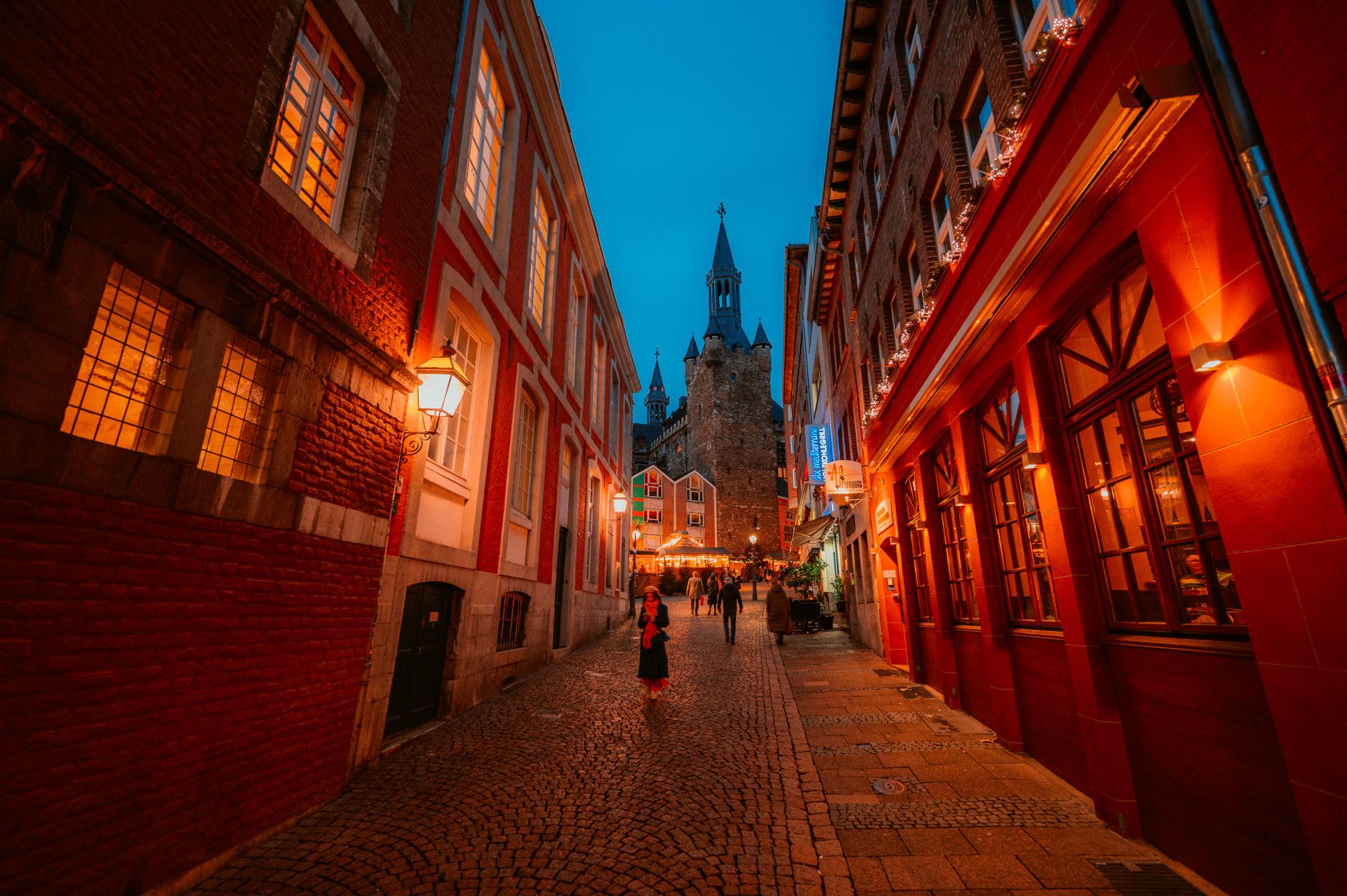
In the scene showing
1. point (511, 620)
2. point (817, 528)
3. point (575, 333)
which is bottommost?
point (511, 620)

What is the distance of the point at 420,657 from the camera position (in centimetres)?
634

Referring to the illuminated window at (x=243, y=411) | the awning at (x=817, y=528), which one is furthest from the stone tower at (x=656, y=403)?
the illuminated window at (x=243, y=411)

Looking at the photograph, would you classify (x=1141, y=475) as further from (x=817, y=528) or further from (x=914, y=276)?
(x=817, y=528)

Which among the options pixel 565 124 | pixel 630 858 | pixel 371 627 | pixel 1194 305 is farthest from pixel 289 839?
pixel 565 124

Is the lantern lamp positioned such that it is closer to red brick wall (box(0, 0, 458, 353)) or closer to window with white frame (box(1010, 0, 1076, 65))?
red brick wall (box(0, 0, 458, 353))

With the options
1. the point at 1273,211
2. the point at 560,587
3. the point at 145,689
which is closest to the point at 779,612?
the point at 560,587

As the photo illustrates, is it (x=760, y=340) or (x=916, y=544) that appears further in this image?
(x=760, y=340)

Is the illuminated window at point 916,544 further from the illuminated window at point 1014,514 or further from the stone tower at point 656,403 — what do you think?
the stone tower at point 656,403

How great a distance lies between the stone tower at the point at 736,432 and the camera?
52094 millimetres

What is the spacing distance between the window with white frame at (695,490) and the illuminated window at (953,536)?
44135 mm

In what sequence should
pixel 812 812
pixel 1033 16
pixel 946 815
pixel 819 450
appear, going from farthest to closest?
pixel 819 450 < pixel 1033 16 < pixel 812 812 < pixel 946 815

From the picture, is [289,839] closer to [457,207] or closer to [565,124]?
[457,207]

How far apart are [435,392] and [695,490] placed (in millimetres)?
46851

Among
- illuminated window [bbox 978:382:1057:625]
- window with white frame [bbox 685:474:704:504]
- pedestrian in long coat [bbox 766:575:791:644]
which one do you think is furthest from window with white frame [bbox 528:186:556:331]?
window with white frame [bbox 685:474:704:504]
